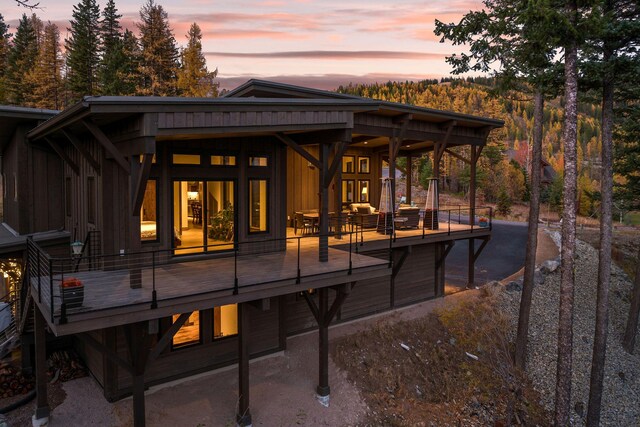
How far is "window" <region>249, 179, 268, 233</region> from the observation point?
11.2m

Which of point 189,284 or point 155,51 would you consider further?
point 155,51

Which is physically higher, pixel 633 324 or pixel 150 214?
pixel 150 214

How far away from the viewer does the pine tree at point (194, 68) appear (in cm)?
3366

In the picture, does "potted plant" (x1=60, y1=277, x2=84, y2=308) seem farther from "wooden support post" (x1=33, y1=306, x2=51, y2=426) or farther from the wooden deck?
"wooden support post" (x1=33, y1=306, x2=51, y2=426)

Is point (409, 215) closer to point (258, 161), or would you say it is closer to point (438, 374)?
point (438, 374)

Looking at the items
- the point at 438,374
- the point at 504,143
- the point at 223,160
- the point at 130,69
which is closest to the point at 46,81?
the point at 130,69

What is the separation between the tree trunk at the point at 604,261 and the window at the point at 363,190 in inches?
355

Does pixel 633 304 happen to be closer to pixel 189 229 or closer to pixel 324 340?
pixel 324 340

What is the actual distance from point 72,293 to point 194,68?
3077 centimetres

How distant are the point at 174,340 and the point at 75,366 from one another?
277 centimetres

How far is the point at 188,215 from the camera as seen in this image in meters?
10.3

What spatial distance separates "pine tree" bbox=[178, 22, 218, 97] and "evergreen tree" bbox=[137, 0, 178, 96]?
0.95 m

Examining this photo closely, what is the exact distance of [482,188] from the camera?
49.1 m

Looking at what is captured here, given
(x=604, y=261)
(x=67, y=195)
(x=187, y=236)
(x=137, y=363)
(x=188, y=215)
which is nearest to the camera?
(x=137, y=363)
